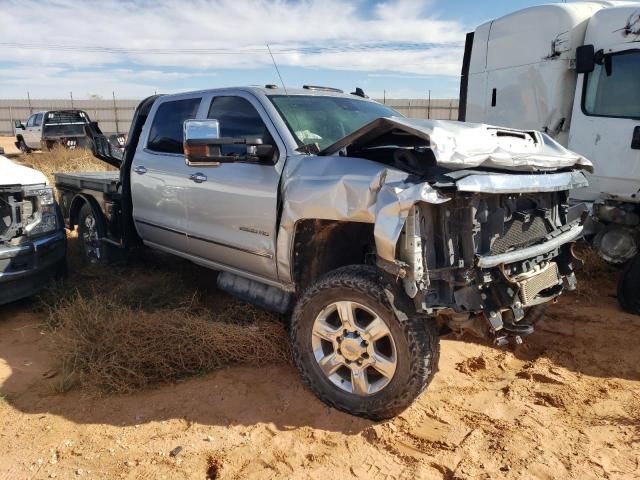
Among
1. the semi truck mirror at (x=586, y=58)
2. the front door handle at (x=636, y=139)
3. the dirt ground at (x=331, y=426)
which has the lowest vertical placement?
the dirt ground at (x=331, y=426)

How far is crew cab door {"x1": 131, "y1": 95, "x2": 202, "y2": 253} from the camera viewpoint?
184 inches

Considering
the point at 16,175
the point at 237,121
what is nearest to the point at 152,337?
the point at 237,121

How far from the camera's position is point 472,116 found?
7.08 m

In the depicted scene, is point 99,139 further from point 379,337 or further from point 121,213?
point 379,337

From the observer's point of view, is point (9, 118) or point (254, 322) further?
point (9, 118)

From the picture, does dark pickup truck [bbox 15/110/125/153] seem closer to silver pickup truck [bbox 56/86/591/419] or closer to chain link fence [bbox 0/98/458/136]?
chain link fence [bbox 0/98/458/136]

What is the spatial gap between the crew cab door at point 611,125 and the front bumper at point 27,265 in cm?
529

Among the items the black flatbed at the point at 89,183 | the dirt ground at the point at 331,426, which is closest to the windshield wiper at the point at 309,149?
the dirt ground at the point at 331,426

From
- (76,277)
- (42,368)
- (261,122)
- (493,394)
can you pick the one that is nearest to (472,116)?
(261,122)

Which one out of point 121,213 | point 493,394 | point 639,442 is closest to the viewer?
point 639,442

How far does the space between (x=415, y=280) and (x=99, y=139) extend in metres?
5.29

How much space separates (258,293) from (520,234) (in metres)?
2.01

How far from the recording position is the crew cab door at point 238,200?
12.4 feet

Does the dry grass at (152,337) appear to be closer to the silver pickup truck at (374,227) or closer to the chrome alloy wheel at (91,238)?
the silver pickup truck at (374,227)
